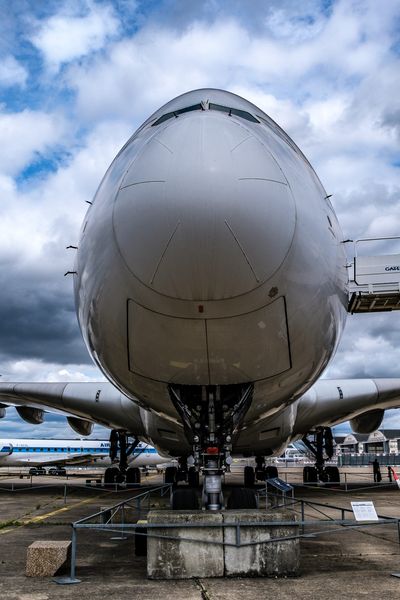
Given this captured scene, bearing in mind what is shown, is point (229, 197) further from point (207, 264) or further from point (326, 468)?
point (326, 468)

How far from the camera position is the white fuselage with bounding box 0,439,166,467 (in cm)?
4662

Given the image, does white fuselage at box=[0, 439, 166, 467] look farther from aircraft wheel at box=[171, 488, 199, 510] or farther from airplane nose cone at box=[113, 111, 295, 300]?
airplane nose cone at box=[113, 111, 295, 300]

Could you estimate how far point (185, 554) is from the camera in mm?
5484

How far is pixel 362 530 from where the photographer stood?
9.44 m

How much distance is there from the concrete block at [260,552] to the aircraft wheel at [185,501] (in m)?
0.74

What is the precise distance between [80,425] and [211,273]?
15134 millimetres

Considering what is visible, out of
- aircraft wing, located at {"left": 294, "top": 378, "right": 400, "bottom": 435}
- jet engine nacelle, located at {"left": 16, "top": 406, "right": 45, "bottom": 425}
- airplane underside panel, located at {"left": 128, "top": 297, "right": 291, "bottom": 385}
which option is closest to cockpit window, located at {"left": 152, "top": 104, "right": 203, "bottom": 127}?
airplane underside panel, located at {"left": 128, "top": 297, "right": 291, "bottom": 385}

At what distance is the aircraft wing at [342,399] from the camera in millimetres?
13961

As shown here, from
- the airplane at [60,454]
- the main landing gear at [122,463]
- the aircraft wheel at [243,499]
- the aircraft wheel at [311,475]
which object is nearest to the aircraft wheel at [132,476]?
the main landing gear at [122,463]

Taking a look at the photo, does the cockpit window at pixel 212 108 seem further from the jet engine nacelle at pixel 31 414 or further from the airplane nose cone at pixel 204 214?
the jet engine nacelle at pixel 31 414

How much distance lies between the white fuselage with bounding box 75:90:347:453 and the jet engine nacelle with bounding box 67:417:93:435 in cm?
1254

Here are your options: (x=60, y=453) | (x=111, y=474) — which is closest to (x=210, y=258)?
(x=111, y=474)

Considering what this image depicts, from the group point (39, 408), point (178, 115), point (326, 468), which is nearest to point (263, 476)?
point (326, 468)

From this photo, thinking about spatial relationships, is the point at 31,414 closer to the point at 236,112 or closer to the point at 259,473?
the point at 259,473
